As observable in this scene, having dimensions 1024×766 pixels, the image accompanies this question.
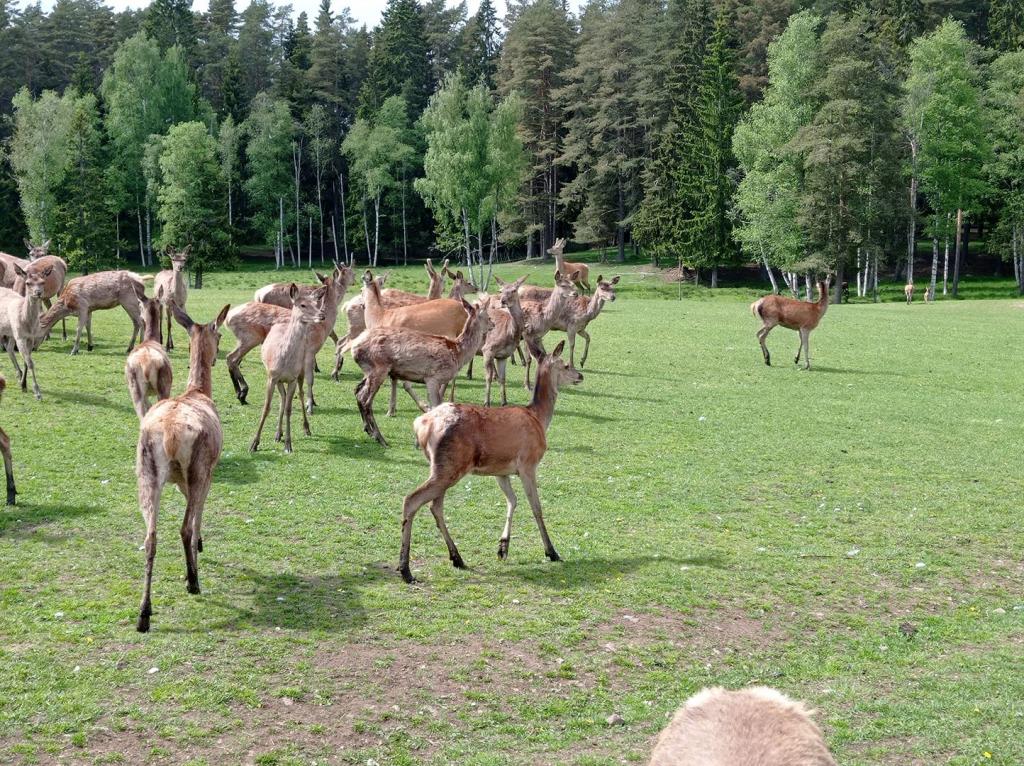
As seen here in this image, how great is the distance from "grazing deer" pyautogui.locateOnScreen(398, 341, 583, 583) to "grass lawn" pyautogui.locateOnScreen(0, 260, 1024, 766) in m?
0.38

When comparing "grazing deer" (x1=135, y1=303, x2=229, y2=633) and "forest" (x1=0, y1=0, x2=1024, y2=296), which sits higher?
"forest" (x1=0, y1=0, x2=1024, y2=296)

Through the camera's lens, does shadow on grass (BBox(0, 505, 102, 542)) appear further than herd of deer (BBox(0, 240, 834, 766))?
Yes

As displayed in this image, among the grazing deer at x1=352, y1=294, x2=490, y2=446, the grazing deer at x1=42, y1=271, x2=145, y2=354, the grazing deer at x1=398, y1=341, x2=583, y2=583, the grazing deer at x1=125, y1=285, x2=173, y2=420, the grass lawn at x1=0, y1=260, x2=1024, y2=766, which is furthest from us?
the grazing deer at x1=42, y1=271, x2=145, y2=354

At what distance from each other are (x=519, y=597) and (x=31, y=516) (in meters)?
4.84

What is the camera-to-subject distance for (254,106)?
75.1 m

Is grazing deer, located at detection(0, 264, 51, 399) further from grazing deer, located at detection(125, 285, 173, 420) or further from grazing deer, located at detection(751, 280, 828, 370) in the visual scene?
grazing deer, located at detection(751, 280, 828, 370)

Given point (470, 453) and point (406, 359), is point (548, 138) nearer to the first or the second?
point (406, 359)

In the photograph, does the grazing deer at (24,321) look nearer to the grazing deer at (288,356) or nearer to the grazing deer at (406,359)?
the grazing deer at (288,356)

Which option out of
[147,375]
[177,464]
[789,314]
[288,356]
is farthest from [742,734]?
[789,314]

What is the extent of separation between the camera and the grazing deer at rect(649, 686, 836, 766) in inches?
120

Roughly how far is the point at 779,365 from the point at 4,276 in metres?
16.8

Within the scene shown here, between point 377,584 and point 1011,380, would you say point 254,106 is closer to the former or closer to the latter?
point 1011,380

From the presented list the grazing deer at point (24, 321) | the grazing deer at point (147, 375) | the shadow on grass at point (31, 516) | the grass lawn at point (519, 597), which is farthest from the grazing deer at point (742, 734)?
the grazing deer at point (24, 321)

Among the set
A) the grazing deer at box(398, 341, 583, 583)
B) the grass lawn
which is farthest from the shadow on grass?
the grazing deer at box(398, 341, 583, 583)
